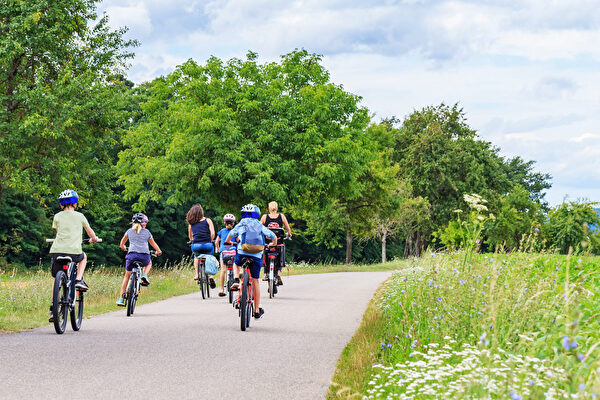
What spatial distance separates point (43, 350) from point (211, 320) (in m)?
3.37

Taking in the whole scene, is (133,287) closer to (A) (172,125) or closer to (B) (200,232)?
(B) (200,232)

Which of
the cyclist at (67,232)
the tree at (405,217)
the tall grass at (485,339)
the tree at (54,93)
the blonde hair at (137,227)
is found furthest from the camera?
the tree at (405,217)

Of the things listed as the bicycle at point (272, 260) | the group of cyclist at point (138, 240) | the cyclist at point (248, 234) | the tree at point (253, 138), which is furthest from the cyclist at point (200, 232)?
the tree at point (253, 138)

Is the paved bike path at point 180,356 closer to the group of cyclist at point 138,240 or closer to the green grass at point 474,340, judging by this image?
the green grass at point 474,340

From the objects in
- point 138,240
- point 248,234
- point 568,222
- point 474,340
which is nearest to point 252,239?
point 248,234

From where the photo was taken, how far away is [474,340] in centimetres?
625

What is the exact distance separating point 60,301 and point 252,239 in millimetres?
2874

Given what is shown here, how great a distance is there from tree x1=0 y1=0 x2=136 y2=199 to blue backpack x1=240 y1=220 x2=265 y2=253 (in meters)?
17.5

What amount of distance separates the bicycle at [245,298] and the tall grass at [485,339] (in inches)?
80.0

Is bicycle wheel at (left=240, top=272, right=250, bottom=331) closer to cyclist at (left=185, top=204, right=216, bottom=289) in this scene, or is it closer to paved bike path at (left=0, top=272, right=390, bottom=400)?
paved bike path at (left=0, top=272, right=390, bottom=400)

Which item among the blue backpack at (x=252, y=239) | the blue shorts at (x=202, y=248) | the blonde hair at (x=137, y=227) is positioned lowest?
the blue shorts at (x=202, y=248)

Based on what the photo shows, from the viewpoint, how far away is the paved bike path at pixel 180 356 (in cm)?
569

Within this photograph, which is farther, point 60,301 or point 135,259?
point 135,259

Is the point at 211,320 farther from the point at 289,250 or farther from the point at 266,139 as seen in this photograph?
the point at 289,250
